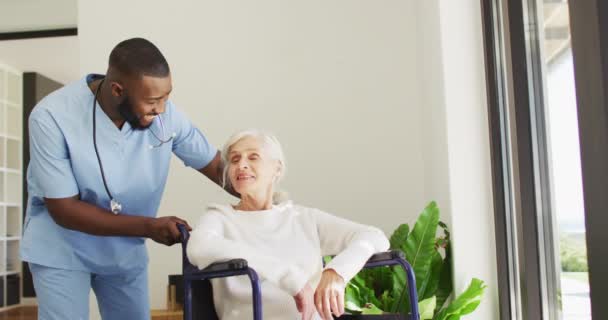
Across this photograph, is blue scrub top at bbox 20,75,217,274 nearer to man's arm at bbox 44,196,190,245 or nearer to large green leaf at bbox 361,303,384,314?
man's arm at bbox 44,196,190,245

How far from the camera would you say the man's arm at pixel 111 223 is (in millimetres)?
2072

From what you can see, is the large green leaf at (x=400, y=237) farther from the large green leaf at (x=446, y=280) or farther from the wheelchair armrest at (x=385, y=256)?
the wheelchair armrest at (x=385, y=256)

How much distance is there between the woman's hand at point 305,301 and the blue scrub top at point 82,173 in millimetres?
742

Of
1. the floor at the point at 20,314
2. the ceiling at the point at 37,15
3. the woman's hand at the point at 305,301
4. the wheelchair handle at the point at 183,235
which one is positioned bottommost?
the floor at the point at 20,314

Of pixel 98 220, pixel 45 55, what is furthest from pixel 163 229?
pixel 45 55

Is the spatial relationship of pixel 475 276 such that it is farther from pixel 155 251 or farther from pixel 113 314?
pixel 155 251

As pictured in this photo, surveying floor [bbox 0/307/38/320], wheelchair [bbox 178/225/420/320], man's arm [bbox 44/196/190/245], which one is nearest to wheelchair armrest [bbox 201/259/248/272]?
wheelchair [bbox 178/225/420/320]

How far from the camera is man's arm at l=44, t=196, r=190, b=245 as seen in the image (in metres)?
2.07

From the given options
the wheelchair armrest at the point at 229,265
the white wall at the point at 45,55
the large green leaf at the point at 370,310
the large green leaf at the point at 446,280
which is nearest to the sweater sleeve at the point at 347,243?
the wheelchair armrest at the point at 229,265

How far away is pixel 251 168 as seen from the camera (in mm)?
2207

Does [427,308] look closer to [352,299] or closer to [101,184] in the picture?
[352,299]

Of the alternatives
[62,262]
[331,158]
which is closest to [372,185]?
[331,158]

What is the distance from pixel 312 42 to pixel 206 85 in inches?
24.2

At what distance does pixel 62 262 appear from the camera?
7.11ft
